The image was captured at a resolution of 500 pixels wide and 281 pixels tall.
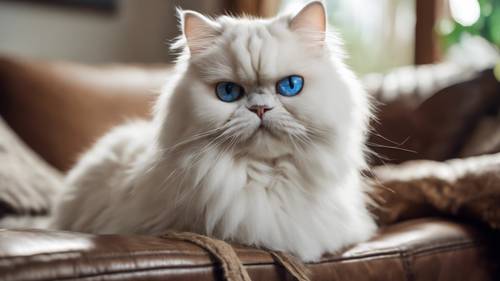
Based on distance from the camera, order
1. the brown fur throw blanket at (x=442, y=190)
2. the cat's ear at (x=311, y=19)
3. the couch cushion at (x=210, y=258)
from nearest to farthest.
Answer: the couch cushion at (x=210, y=258), the cat's ear at (x=311, y=19), the brown fur throw blanket at (x=442, y=190)

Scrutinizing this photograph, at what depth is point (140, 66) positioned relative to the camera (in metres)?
2.89

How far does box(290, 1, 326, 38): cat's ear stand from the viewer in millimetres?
1336

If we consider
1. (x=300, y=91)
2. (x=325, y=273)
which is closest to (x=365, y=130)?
(x=300, y=91)

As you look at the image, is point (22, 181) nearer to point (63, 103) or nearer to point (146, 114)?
point (63, 103)

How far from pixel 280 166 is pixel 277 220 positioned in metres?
0.11

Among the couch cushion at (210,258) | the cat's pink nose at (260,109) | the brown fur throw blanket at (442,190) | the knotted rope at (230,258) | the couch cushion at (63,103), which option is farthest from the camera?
the couch cushion at (63,103)

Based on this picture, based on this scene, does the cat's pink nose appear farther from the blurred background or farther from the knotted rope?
the blurred background

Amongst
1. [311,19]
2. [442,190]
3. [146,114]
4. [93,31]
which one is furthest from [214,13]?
[311,19]

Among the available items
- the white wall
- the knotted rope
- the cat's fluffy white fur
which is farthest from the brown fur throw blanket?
the white wall

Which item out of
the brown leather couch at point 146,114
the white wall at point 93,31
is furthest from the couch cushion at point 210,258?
the white wall at point 93,31

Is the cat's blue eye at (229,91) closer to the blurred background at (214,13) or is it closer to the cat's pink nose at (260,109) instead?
the cat's pink nose at (260,109)

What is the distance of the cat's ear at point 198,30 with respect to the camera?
4.46 feet

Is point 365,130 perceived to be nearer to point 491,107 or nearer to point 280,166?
point 280,166

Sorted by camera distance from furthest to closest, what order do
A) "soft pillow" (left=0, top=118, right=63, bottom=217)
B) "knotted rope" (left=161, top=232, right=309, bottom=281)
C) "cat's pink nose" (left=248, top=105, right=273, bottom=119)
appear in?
"soft pillow" (left=0, top=118, right=63, bottom=217) → "cat's pink nose" (left=248, top=105, right=273, bottom=119) → "knotted rope" (left=161, top=232, right=309, bottom=281)
